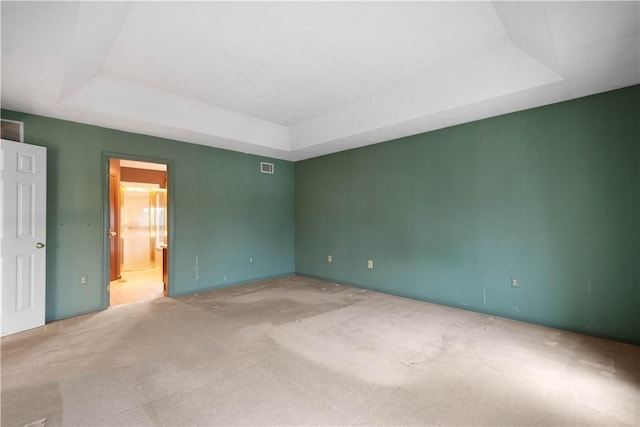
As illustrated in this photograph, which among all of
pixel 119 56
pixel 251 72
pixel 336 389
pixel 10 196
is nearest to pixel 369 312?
pixel 336 389

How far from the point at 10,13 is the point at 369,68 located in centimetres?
291

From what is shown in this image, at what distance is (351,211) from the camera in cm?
538

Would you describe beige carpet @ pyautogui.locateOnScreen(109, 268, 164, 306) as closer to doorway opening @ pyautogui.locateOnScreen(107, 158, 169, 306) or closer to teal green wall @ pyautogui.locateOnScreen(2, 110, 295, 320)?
doorway opening @ pyautogui.locateOnScreen(107, 158, 169, 306)

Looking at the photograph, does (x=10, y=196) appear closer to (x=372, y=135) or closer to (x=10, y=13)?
(x=10, y=13)

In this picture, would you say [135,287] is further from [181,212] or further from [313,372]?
[313,372]

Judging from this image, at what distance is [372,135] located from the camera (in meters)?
4.45

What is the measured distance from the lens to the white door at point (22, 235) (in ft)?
10.0

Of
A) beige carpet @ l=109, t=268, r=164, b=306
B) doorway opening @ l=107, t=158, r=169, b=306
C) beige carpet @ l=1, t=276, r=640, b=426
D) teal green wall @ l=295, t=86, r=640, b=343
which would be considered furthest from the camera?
doorway opening @ l=107, t=158, r=169, b=306

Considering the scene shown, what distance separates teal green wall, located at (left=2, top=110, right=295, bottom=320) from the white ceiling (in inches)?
11.9

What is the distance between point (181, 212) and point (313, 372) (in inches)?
137

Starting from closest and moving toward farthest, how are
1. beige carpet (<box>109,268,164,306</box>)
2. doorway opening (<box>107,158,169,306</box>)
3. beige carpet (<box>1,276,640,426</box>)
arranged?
beige carpet (<box>1,276,640,426</box>) → beige carpet (<box>109,268,164,306</box>) → doorway opening (<box>107,158,169,306</box>)

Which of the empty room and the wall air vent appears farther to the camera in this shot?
the wall air vent

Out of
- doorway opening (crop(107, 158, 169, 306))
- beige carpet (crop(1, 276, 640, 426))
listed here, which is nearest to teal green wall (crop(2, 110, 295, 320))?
beige carpet (crop(1, 276, 640, 426))

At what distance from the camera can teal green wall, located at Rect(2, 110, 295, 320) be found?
3.61 m
